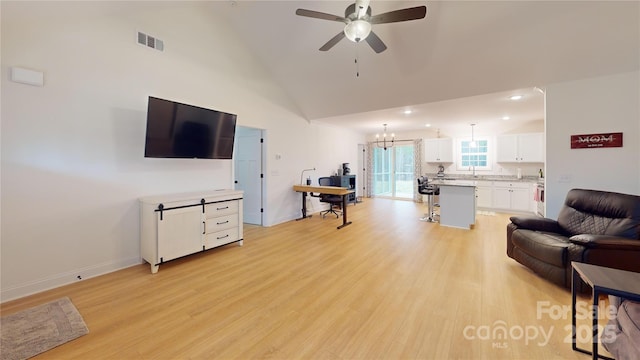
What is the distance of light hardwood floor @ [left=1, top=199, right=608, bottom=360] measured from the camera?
170 cm

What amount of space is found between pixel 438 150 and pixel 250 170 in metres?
5.95

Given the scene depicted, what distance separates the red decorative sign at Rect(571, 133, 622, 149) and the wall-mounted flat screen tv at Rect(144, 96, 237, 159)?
16.5 ft

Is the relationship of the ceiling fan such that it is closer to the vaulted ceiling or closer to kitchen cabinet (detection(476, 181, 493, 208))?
the vaulted ceiling

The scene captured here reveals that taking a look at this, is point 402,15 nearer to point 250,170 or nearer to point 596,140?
point 596,140

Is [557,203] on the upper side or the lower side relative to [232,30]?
lower

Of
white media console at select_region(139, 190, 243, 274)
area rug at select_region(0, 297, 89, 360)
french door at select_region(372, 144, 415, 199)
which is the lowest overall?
area rug at select_region(0, 297, 89, 360)

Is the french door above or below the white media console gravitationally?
above

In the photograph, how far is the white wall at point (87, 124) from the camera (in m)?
2.37

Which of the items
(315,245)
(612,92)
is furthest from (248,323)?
(612,92)

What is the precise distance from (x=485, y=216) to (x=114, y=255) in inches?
289

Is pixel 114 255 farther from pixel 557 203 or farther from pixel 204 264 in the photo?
pixel 557 203

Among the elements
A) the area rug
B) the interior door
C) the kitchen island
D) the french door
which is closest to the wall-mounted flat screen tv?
the interior door

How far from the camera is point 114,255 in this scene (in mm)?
3004

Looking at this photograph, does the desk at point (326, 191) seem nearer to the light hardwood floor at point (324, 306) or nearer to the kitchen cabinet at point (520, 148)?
the light hardwood floor at point (324, 306)
